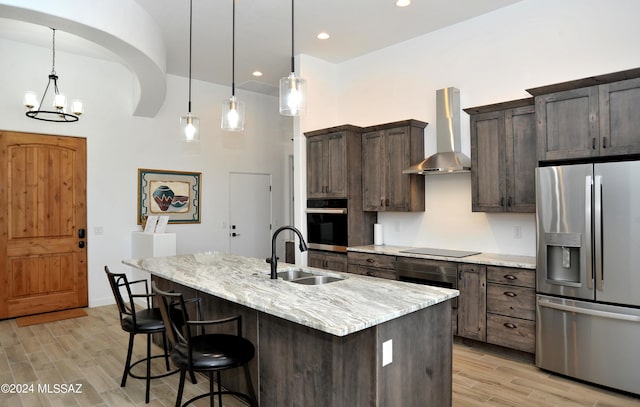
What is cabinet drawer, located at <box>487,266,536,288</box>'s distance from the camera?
3.46 meters

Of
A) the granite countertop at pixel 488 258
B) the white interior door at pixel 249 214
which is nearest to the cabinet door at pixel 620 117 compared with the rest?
the granite countertop at pixel 488 258

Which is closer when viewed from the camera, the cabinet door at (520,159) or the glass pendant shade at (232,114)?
the glass pendant shade at (232,114)

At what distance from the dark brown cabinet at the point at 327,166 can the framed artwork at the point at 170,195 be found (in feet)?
7.28

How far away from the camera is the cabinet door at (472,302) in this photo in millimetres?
3742

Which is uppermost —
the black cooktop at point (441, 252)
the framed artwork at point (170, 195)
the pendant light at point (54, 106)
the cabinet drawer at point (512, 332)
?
the pendant light at point (54, 106)

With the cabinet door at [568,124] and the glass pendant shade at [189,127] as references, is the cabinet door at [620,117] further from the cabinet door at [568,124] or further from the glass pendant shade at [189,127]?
the glass pendant shade at [189,127]

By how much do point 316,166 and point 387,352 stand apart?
3.62 metres

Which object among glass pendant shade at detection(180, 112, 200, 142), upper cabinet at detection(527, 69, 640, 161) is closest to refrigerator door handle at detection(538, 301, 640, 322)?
upper cabinet at detection(527, 69, 640, 161)

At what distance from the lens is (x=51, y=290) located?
17.4ft

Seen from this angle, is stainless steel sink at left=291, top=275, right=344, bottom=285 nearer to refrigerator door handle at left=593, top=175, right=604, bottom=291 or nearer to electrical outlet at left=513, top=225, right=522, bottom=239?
refrigerator door handle at left=593, top=175, right=604, bottom=291

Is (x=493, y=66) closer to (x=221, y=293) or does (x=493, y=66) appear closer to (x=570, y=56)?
(x=570, y=56)

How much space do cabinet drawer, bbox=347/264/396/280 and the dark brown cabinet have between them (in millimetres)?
893

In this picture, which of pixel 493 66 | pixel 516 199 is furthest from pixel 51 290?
pixel 493 66

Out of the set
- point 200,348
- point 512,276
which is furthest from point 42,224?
point 512,276
